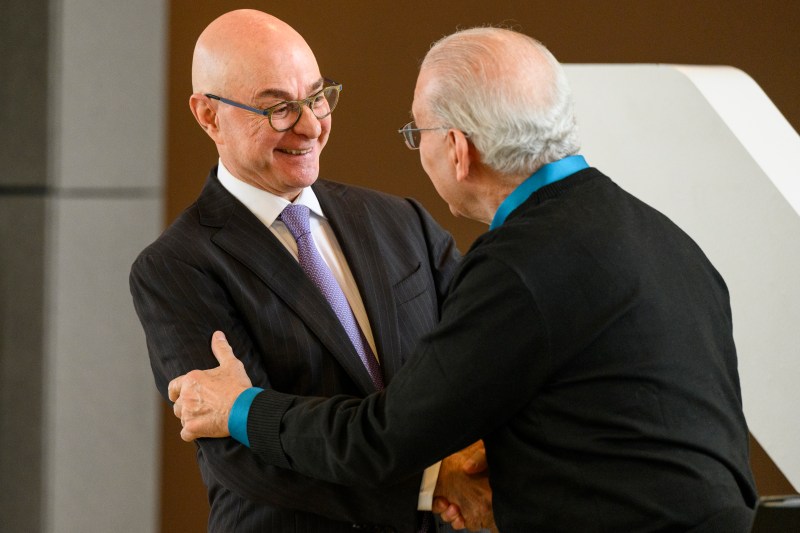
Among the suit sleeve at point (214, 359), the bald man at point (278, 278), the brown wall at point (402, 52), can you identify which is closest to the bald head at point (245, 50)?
the bald man at point (278, 278)

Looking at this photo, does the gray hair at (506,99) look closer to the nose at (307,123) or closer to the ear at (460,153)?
the ear at (460,153)

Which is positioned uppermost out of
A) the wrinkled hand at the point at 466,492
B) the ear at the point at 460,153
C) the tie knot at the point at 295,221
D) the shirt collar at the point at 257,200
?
the ear at the point at 460,153

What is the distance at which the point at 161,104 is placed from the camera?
3547 mm

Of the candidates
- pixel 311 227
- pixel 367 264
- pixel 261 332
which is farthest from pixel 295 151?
pixel 261 332

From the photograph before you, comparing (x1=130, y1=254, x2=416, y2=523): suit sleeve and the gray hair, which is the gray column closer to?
(x1=130, y1=254, x2=416, y2=523): suit sleeve

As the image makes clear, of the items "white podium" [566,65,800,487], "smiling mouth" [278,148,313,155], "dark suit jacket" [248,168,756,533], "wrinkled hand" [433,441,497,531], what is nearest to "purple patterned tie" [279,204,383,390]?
"smiling mouth" [278,148,313,155]

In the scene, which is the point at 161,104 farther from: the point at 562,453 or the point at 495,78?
the point at 562,453

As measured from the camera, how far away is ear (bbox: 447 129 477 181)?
5.74 feet

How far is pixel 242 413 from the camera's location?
5.91 ft

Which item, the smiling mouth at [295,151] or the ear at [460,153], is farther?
the smiling mouth at [295,151]

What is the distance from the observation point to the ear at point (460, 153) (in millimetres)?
1749

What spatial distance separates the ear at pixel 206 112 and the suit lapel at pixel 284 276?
230 mm

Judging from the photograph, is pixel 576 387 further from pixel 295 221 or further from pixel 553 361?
pixel 295 221

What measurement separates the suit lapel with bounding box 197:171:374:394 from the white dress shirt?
6cm
